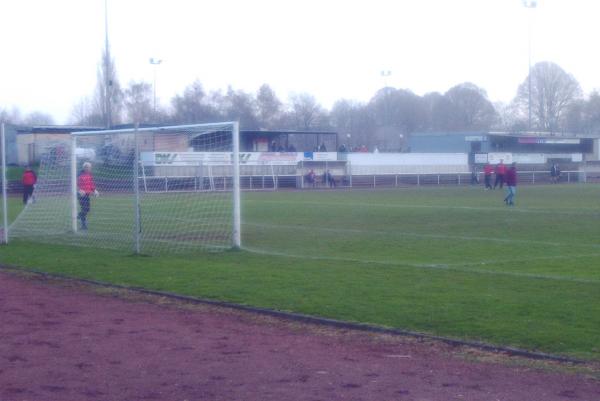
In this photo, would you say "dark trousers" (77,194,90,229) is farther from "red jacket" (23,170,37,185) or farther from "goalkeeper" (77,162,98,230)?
"red jacket" (23,170,37,185)

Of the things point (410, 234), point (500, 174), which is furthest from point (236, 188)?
point (500, 174)

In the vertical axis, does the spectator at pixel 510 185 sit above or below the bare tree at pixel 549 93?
below

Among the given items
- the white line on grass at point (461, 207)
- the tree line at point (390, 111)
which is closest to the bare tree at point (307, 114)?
the tree line at point (390, 111)

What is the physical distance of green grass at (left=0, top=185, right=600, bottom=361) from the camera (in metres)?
10.8

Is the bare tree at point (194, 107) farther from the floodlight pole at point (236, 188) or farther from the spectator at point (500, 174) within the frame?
the floodlight pole at point (236, 188)

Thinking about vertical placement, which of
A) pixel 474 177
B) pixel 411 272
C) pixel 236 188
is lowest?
pixel 411 272

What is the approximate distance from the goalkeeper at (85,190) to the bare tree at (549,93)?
8999cm

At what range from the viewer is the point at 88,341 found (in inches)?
405

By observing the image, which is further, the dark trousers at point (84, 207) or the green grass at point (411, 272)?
the dark trousers at point (84, 207)

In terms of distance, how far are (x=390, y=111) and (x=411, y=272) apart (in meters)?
101

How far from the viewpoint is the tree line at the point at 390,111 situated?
90375 millimetres

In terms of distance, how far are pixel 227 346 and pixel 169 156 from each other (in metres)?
17.2

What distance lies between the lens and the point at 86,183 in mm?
23969

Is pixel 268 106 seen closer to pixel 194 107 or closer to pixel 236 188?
pixel 194 107
